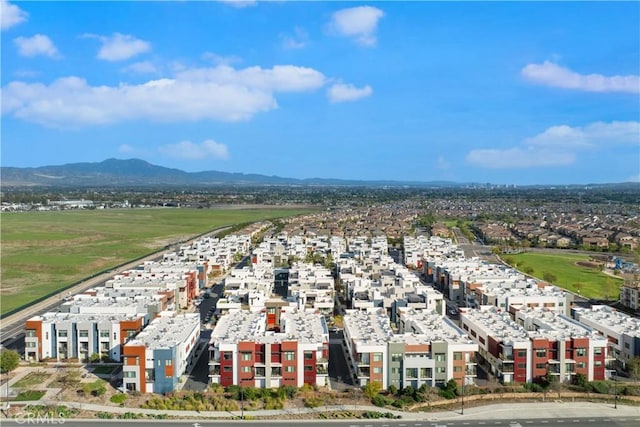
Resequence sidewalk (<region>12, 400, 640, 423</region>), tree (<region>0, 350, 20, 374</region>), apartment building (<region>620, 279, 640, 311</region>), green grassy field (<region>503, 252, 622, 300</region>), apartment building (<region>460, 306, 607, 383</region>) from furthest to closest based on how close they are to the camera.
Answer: green grassy field (<region>503, 252, 622, 300</region>), apartment building (<region>620, 279, 640, 311</region>), tree (<region>0, 350, 20, 374</region>), apartment building (<region>460, 306, 607, 383</region>), sidewalk (<region>12, 400, 640, 423</region>)

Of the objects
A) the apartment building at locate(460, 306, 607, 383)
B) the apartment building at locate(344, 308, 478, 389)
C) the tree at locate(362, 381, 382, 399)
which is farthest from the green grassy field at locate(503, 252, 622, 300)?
the tree at locate(362, 381, 382, 399)

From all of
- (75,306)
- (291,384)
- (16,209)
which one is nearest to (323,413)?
(291,384)

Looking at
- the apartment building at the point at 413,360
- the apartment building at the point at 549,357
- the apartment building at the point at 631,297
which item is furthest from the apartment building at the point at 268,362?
the apartment building at the point at 631,297

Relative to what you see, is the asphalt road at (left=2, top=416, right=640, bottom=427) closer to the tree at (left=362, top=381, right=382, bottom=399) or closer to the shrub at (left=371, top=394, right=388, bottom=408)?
the shrub at (left=371, top=394, right=388, bottom=408)

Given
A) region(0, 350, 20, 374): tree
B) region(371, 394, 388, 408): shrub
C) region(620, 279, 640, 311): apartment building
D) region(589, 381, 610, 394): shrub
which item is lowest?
region(371, 394, 388, 408): shrub

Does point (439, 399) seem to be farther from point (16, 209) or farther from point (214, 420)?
point (16, 209)

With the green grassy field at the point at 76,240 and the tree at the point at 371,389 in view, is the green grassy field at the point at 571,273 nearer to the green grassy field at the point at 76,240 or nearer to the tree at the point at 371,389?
the tree at the point at 371,389
